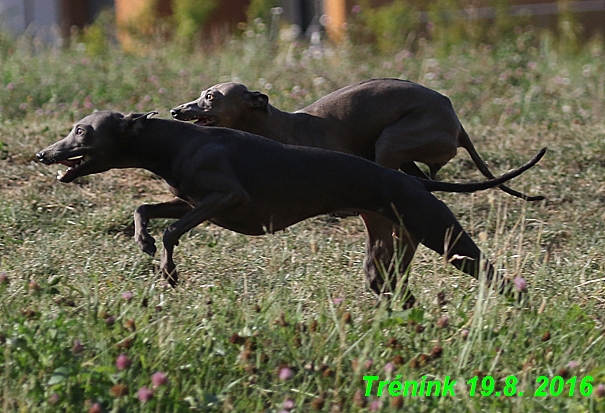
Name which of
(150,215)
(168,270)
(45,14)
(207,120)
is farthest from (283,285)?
(45,14)

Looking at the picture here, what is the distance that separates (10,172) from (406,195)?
3990 millimetres

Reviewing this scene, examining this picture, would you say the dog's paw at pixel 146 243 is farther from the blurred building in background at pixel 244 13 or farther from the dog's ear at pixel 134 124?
the blurred building in background at pixel 244 13

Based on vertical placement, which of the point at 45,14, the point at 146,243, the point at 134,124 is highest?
the point at 134,124

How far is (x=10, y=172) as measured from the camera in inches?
310

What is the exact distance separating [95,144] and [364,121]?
1.95 meters

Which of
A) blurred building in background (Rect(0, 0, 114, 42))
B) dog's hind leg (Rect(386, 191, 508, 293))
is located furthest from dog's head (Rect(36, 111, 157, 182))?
blurred building in background (Rect(0, 0, 114, 42))

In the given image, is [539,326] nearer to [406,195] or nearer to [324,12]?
[406,195]

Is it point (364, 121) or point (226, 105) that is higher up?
point (226, 105)

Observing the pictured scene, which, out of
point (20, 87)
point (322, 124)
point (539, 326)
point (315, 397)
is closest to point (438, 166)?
point (322, 124)

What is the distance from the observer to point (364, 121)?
638cm

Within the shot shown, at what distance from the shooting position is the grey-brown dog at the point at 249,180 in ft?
15.9

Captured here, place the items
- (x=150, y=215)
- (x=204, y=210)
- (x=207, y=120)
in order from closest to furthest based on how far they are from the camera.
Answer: (x=204, y=210), (x=150, y=215), (x=207, y=120)

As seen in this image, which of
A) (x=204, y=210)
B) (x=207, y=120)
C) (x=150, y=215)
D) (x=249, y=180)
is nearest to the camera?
(x=204, y=210)

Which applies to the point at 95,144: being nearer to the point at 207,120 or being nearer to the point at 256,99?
the point at 207,120
